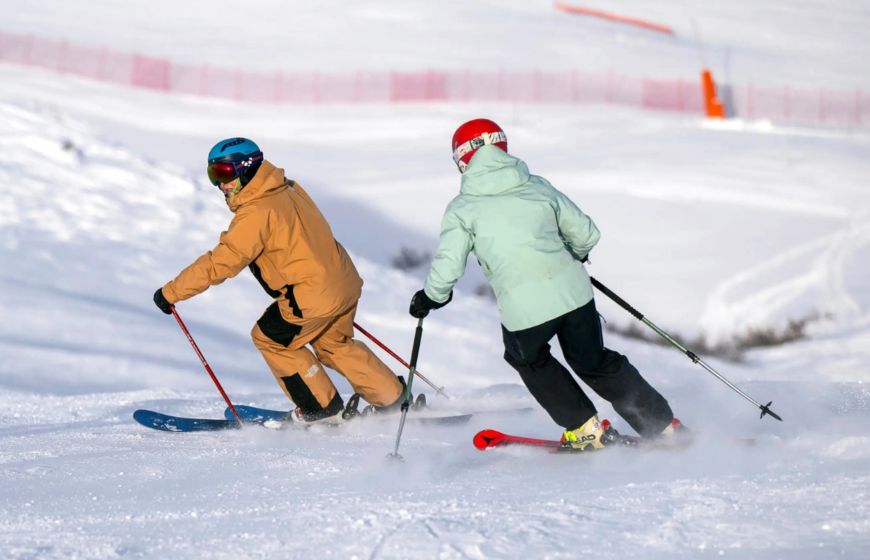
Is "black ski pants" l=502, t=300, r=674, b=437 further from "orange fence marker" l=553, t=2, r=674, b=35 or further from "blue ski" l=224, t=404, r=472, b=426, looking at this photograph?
"orange fence marker" l=553, t=2, r=674, b=35

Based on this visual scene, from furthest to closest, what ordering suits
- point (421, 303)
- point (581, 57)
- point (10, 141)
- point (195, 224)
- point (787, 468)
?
point (581, 57)
point (10, 141)
point (195, 224)
point (421, 303)
point (787, 468)

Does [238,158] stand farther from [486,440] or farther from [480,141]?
[486,440]

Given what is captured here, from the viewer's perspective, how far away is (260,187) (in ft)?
14.5

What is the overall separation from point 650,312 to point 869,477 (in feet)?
28.1

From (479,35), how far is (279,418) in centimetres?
2299

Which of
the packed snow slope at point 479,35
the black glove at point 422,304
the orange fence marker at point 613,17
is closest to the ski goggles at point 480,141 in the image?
the black glove at point 422,304

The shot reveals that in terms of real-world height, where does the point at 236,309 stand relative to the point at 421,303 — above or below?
below

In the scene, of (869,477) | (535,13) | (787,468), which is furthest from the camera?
(535,13)

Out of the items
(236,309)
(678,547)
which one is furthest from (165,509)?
(236,309)

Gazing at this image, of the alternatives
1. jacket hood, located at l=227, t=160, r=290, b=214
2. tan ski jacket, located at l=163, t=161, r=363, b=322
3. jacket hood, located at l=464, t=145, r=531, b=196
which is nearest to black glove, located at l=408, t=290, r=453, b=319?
jacket hood, located at l=464, t=145, r=531, b=196

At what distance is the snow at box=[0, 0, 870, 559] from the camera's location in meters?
3.02

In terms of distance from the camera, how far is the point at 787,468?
3430 millimetres

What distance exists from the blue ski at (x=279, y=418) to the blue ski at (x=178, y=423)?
0.10 metres

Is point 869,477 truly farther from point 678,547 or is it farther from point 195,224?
point 195,224
